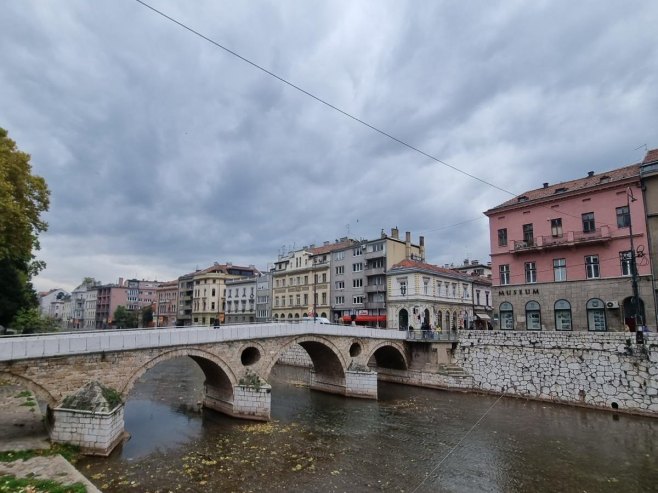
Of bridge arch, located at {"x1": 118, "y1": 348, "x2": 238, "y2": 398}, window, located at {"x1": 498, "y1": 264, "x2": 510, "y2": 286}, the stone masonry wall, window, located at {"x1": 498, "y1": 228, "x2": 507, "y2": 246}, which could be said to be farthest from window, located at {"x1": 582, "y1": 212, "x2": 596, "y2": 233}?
the stone masonry wall

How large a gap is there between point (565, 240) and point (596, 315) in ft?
16.9

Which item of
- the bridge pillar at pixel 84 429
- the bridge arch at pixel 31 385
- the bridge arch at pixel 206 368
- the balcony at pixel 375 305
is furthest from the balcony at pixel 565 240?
the bridge arch at pixel 31 385

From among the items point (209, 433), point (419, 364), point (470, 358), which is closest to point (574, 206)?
point (470, 358)

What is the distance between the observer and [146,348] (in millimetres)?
15766

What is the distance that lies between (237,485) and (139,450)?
4.98 m

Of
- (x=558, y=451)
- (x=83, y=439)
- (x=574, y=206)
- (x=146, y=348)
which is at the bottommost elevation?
(x=558, y=451)

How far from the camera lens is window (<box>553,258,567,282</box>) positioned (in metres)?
26.7

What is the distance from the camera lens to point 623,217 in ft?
79.8

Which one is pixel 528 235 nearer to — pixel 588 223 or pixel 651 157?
pixel 588 223

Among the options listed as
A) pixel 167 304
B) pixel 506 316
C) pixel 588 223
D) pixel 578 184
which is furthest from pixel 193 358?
pixel 167 304

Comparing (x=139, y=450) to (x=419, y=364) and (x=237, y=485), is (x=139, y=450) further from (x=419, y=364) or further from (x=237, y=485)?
(x=419, y=364)

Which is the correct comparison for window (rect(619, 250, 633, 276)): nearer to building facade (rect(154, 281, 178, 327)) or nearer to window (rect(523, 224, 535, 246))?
window (rect(523, 224, 535, 246))

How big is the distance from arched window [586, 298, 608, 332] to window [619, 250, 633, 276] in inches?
88.8

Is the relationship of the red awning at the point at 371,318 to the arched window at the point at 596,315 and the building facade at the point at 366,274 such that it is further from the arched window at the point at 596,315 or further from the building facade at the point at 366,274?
the arched window at the point at 596,315
